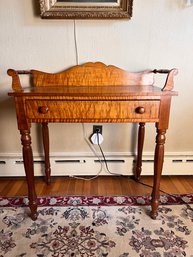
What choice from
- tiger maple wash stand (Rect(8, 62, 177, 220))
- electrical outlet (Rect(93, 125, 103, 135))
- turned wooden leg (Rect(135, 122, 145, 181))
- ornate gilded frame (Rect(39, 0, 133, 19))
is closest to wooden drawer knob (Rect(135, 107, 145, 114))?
tiger maple wash stand (Rect(8, 62, 177, 220))

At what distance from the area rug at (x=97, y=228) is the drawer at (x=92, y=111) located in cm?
56

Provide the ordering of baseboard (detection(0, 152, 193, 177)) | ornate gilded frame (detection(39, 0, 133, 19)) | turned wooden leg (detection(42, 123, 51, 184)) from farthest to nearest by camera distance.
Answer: baseboard (detection(0, 152, 193, 177))
turned wooden leg (detection(42, 123, 51, 184))
ornate gilded frame (detection(39, 0, 133, 19))

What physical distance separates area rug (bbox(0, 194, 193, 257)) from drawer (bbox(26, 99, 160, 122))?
21.9 inches

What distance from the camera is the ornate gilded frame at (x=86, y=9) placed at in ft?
3.76

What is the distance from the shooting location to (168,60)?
4.20ft

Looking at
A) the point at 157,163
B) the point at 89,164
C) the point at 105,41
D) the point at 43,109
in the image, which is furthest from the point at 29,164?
the point at 105,41

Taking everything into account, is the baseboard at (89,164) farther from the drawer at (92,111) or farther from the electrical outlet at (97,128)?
the drawer at (92,111)

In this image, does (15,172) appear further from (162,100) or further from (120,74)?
(162,100)

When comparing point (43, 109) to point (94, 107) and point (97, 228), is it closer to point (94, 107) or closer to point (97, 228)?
point (94, 107)

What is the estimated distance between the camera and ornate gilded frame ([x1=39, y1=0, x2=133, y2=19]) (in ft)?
3.76

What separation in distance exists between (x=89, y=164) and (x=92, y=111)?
634mm

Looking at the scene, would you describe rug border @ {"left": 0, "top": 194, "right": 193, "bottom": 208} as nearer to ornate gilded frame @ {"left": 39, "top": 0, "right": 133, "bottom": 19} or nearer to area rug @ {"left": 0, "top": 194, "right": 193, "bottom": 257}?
area rug @ {"left": 0, "top": 194, "right": 193, "bottom": 257}

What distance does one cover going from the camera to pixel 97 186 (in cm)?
139

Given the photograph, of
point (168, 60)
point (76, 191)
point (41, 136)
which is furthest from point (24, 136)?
point (168, 60)
